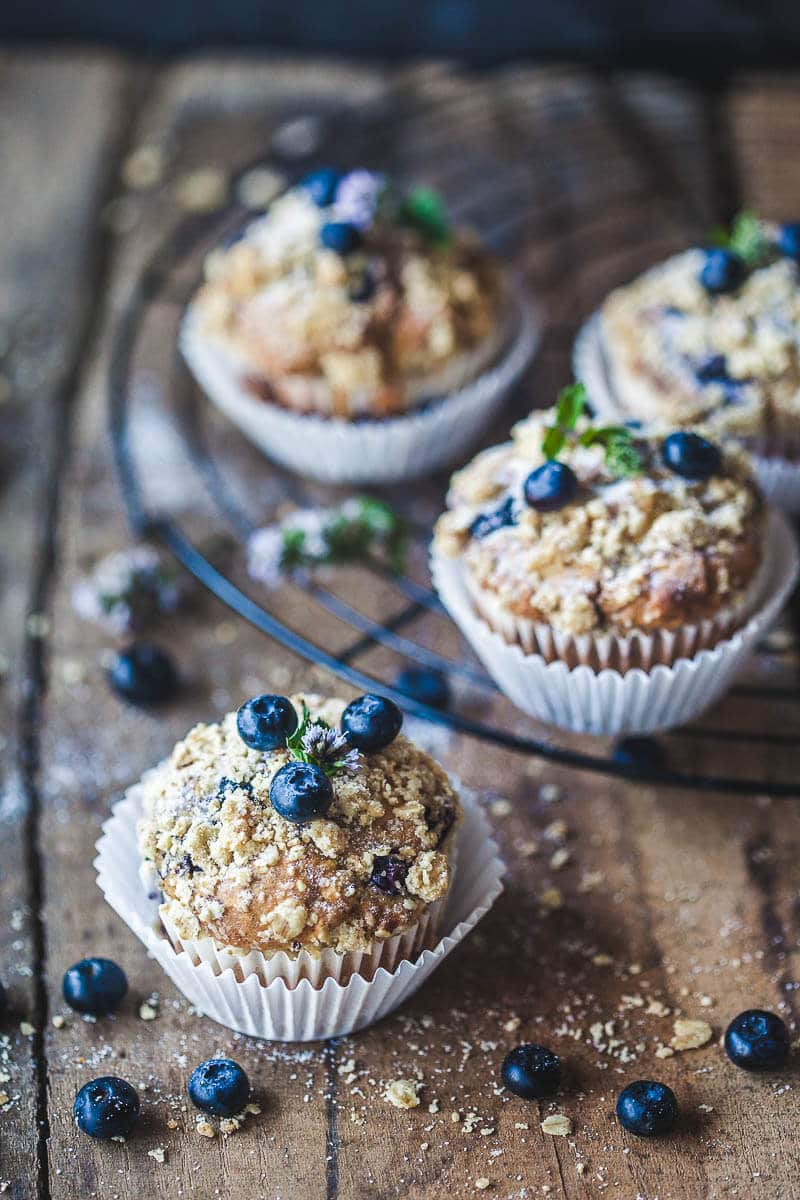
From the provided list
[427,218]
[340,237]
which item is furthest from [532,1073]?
[427,218]

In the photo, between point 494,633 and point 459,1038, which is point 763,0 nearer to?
point 494,633

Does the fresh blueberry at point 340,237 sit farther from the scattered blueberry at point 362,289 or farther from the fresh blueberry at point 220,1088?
the fresh blueberry at point 220,1088

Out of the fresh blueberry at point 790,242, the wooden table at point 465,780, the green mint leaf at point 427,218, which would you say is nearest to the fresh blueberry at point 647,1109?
the wooden table at point 465,780

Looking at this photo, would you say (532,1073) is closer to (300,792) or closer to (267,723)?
(300,792)

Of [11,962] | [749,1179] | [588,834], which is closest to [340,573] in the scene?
[588,834]

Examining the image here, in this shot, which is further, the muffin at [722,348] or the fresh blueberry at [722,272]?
the fresh blueberry at [722,272]

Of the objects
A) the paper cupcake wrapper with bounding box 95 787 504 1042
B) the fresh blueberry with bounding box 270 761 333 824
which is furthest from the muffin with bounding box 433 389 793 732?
the fresh blueberry with bounding box 270 761 333 824

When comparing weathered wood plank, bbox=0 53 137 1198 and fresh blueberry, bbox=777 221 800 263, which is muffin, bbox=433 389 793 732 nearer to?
fresh blueberry, bbox=777 221 800 263
